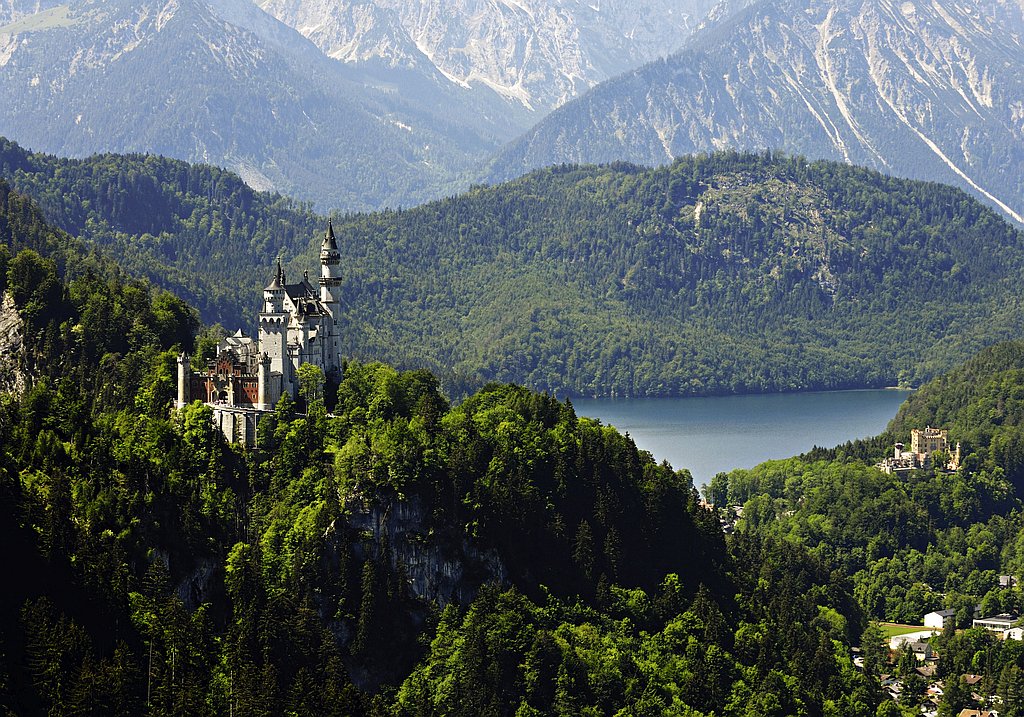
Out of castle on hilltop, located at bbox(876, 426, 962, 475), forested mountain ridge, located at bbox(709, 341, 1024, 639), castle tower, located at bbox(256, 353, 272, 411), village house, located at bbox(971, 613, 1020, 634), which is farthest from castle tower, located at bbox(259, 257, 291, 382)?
castle on hilltop, located at bbox(876, 426, 962, 475)

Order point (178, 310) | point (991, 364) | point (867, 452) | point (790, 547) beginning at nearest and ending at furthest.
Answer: point (178, 310) → point (790, 547) → point (867, 452) → point (991, 364)

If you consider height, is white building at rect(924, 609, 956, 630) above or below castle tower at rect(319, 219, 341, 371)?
below

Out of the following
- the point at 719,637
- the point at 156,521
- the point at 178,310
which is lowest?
the point at 719,637

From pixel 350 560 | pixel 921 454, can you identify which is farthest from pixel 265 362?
pixel 921 454

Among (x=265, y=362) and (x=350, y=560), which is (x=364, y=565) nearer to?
(x=350, y=560)

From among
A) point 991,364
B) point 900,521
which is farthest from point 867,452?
point 991,364

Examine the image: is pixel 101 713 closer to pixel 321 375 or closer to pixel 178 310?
pixel 321 375

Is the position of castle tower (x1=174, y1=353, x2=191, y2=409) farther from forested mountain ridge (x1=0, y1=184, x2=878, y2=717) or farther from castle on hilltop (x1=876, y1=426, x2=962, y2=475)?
castle on hilltop (x1=876, y1=426, x2=962, y2=475)
